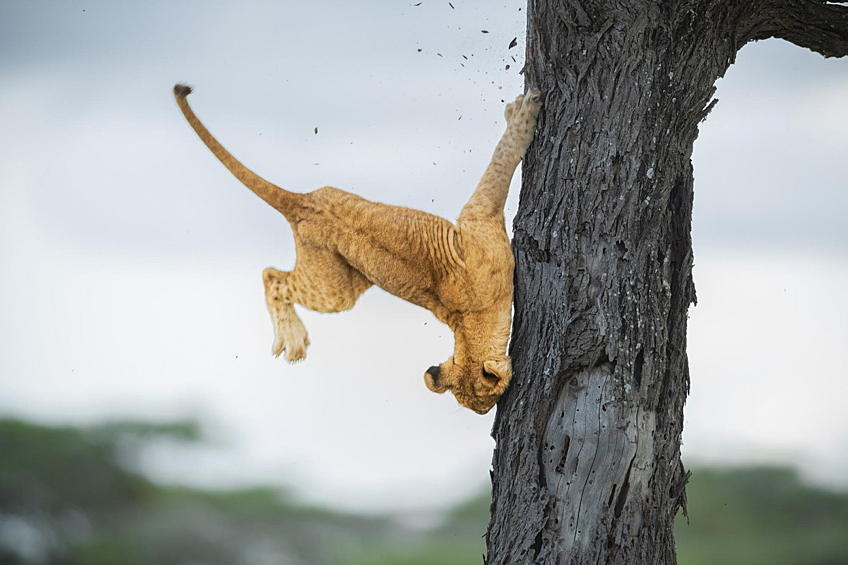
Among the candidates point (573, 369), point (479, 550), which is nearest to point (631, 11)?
point (573, 369)

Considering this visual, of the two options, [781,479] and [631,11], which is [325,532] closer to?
[781,479]

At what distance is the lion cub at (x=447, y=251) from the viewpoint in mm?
3732

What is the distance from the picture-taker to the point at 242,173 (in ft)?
13.0

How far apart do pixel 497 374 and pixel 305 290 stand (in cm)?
109

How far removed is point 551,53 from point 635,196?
0.78 meters

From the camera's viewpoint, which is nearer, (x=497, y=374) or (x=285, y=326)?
(x=497, y=374)

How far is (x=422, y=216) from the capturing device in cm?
386

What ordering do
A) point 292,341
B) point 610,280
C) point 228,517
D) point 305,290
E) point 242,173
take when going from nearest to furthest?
point 610,280
point 242,173
point 305,290
point 292,341
point 228,517

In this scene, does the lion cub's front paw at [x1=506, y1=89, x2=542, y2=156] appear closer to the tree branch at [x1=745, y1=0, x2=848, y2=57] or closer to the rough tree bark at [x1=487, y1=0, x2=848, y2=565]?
the rough tree bark at [x1=487, y1=0, x2=848, y2=565]

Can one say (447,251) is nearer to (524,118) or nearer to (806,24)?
(524,118)

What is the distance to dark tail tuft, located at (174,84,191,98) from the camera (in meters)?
3.98

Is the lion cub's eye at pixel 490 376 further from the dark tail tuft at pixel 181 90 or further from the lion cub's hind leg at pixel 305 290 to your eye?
the dark tail tuft at pixel 181 90

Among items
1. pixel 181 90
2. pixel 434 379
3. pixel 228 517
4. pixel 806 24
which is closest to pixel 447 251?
pixel 434 379

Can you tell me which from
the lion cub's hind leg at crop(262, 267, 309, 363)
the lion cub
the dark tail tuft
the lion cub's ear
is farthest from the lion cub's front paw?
the dark tail tuft
